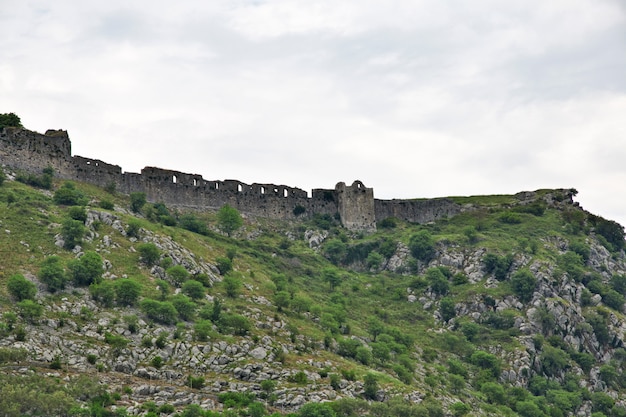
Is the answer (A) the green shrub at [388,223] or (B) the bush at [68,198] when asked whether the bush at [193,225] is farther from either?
(A) the green shrub at [388,223]

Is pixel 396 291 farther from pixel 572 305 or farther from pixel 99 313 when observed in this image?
pixel 99 313

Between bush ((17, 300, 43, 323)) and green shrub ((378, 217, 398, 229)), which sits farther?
green shrub ((378, 217, 398, 229))

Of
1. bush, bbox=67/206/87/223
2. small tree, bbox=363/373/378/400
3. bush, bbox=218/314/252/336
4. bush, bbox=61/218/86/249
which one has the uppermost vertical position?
bush, bbox=67/206/87/223

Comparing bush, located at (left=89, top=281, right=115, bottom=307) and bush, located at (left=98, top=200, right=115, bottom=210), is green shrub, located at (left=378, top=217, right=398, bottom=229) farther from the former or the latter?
bush, located at (left=89, top=281, right=115, bottom=307)

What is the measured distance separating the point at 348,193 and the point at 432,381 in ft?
173

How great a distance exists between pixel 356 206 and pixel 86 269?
2447 inches

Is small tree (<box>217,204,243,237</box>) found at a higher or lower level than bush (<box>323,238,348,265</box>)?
higher

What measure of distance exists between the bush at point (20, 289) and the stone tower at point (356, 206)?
216ft

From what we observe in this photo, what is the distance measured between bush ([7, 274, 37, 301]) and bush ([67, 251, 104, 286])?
221 inches

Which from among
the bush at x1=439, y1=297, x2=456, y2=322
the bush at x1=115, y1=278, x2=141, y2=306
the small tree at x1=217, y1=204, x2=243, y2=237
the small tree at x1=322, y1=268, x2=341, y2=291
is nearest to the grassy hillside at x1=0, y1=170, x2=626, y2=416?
the bush at x1=115, y1=278, x2=141, y2=306

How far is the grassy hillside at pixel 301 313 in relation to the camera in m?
78.8

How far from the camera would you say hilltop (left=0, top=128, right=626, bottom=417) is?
7894 centimetres

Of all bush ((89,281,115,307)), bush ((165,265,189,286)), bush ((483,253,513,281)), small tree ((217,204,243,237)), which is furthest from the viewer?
small tree ((217,204,243,237))

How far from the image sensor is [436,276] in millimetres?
123562
